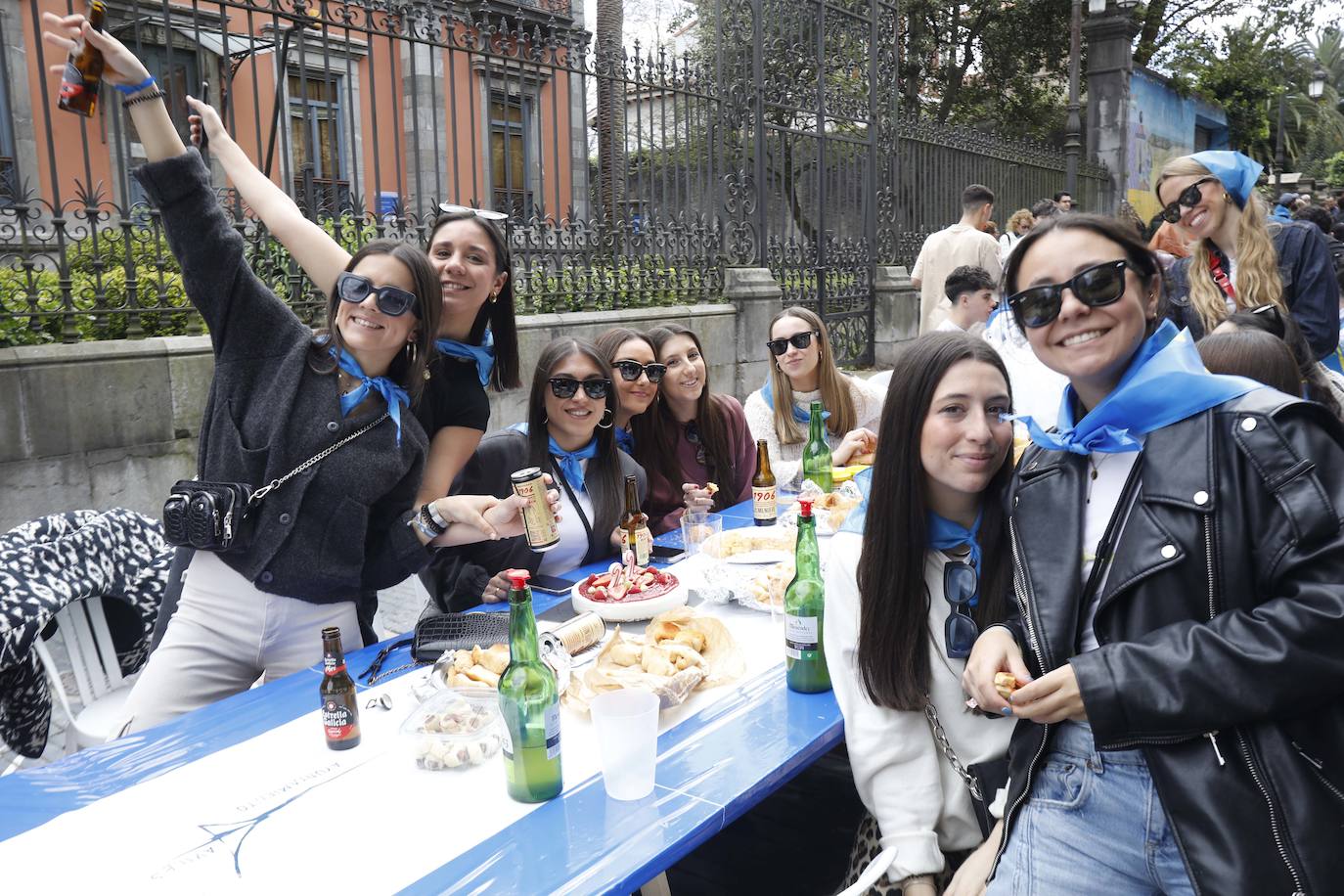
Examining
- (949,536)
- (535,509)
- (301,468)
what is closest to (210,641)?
(301,468)

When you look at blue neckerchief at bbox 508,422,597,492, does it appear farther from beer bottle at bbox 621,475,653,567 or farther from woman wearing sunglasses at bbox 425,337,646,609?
beer bottle at bbox 621,475,653,567

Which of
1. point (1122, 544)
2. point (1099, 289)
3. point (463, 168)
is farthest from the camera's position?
point (463, 168)

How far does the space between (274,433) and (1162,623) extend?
2157 millimetres

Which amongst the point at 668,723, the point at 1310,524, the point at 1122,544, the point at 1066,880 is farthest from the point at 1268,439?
the point at 668,723

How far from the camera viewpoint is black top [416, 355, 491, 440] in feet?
10.1

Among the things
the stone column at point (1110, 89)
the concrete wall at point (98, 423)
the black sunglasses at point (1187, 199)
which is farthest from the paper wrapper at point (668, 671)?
the stone column at point (1110, 89)

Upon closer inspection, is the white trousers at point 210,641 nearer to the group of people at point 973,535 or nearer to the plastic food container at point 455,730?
the group of people at point 973,535

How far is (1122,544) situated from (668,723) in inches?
39.9

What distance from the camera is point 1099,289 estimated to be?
183 cm

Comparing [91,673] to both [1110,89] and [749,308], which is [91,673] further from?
[1110,89]

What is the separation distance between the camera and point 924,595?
2029 mm

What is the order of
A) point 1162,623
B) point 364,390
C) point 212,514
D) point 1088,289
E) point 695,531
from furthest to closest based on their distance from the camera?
point 695,531
point 364,390
point 212,514
point 1088,289
point 1162,623

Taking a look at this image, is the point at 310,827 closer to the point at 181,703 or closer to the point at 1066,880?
the point at 181,703

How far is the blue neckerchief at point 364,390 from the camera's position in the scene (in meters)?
2.60
